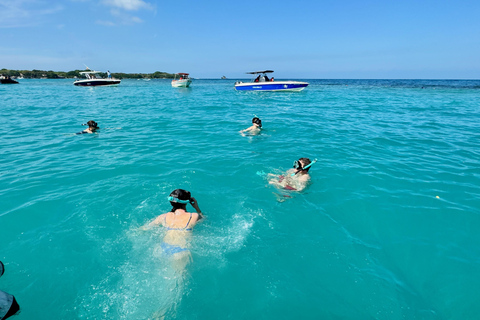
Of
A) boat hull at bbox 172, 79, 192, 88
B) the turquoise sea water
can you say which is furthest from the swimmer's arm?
boat hull at bbox 172, 79, 192, 88

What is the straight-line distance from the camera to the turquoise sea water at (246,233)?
3.95 meters

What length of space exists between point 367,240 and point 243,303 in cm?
317

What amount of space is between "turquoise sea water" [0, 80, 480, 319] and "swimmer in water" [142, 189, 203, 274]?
17 cm

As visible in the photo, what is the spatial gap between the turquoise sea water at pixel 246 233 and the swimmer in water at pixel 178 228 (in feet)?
0.56

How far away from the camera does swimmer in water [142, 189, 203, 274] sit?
460 centimetres

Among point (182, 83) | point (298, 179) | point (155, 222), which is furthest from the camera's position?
point (182, 83)

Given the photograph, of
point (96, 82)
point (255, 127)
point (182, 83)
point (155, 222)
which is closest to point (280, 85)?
point (255, 127)

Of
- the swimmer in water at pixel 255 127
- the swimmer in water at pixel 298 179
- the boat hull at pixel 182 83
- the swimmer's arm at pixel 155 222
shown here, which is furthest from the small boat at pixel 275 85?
the swimmer's arm at pixel 155 222

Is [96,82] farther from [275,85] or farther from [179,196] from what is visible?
[179,196]

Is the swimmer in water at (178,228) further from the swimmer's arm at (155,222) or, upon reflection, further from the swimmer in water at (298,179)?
the swimmer in water at (298,179)

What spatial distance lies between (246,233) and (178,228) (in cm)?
152

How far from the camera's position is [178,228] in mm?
5090

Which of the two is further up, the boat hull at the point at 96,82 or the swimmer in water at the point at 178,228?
the boat hull at the point at 96,82

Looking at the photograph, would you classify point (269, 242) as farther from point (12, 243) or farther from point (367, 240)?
point (12, 243)
